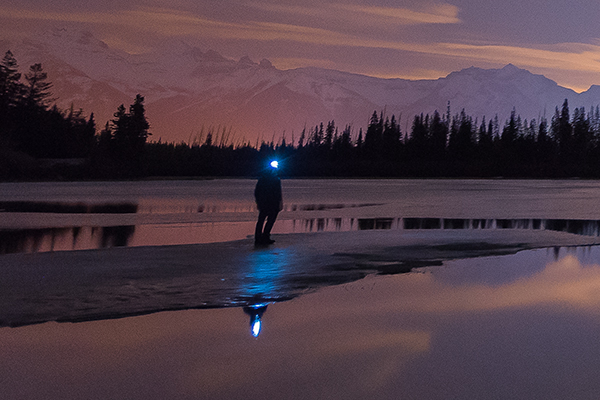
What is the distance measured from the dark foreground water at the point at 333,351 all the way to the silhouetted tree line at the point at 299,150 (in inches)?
1789

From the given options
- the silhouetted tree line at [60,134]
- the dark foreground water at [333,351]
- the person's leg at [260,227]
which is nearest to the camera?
the dark foreground water at [333,351]

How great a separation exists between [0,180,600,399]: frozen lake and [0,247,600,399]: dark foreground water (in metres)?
0.03

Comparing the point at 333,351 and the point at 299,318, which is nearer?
the point at 333,351

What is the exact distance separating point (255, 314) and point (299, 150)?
617 ft

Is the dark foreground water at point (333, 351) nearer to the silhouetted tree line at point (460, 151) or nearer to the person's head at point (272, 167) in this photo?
the person's head at point (272, 167)

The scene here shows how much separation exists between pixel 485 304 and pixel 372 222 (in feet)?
50.4

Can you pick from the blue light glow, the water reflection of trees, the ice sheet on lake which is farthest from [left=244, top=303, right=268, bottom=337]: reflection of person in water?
the water reflection of trees

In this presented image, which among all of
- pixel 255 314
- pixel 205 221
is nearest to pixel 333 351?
pixel 255 314

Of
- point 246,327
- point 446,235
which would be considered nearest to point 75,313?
point 246,327

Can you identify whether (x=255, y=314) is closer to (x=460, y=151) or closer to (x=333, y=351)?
(x=333, y=351)

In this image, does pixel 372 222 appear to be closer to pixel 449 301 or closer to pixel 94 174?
pixel 449 301

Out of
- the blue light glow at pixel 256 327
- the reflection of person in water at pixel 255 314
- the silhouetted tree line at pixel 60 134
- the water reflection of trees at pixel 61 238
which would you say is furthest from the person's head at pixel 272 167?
the silhouetted tree line at pixel 60 134

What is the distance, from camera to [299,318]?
346 inches

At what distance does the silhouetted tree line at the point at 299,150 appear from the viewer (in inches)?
4144
